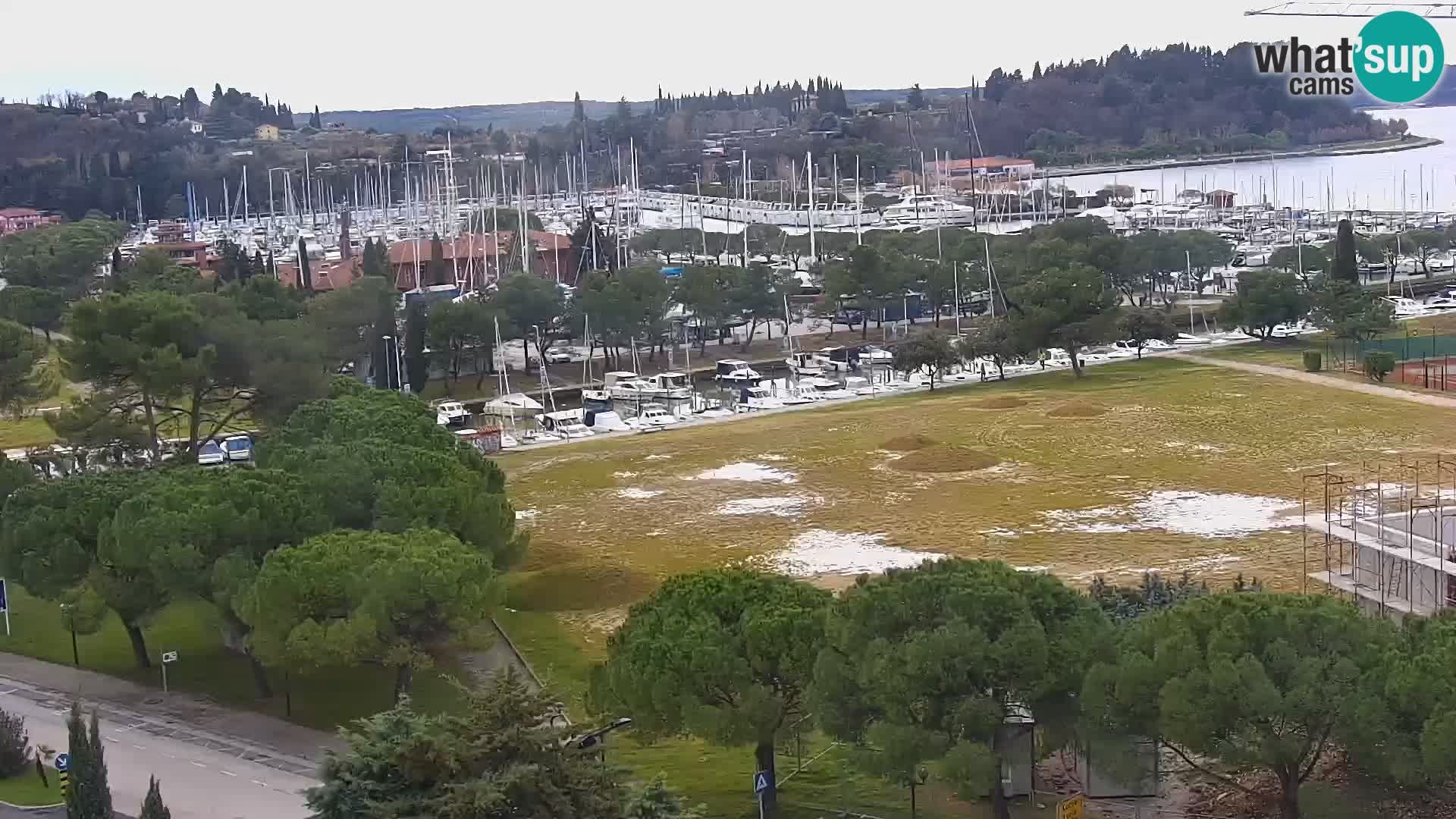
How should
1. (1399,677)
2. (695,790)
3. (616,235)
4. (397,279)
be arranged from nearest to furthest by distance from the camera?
(1399,677) → (695,790) → (397,279) → (616,235)

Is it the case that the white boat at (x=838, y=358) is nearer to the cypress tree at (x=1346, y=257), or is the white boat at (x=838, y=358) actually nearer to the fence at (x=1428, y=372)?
the cypress tree at (x=1346, y=257)

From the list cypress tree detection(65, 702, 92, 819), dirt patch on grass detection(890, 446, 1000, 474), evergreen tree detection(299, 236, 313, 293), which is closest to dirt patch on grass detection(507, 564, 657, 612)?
dirt patch on grass detection(890, 446, 1000, 474)

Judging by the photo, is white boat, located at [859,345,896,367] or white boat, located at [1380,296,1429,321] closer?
white boat, located at [859,345,896,367]

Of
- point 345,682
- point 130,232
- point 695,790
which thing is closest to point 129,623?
point 345,682

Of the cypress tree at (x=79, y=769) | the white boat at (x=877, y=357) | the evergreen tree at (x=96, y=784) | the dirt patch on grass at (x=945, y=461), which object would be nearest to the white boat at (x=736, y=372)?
the white boat at (x=877, y=357)

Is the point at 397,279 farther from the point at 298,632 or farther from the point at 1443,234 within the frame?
the point at 298,632

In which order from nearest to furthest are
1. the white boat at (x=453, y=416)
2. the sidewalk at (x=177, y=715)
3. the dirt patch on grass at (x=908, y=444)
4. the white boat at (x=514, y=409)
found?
the sidewalk at (x=177, y=715)
the dirt patch on grass at (x=908, y=444)
the white boat at (x=453, y=416)
the white boat at (x=514, y=409)

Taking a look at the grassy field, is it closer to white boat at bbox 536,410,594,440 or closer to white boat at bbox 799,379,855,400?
white boat at bbox 799,379,855,400
